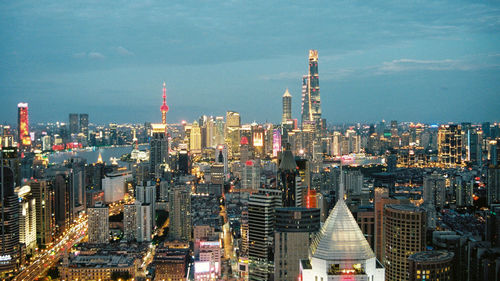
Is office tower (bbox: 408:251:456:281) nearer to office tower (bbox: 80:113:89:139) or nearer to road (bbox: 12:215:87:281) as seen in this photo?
road (bbox: 12:215:87:281)

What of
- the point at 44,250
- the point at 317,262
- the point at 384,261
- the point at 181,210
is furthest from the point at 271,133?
the point at 317,262

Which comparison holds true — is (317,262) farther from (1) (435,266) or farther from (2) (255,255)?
(2) (255,255)

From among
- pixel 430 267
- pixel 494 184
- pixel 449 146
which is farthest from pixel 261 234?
pixel 449 146

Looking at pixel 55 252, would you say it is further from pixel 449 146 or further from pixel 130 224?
pixel 449 146

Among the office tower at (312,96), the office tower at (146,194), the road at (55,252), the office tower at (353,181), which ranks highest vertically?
the office tower at (312,96)

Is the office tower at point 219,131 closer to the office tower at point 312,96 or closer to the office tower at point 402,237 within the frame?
the office tower at point 312,96

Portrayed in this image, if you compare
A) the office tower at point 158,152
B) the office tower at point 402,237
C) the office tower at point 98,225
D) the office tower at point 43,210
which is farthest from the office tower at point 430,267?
the office tower at point 158,152

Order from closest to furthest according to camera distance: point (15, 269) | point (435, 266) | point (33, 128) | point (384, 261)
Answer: point (435, 266)
point (384, 261)
point (15, 269)
point (33, 128)
